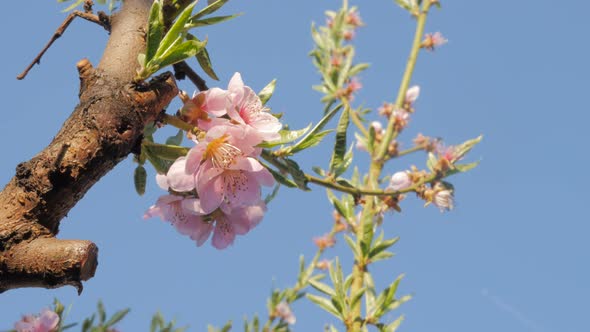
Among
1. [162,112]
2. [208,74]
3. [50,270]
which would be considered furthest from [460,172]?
[50,270]

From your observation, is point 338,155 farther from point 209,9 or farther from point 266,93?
point 209,9

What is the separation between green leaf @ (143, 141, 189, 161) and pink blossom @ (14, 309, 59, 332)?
683mm

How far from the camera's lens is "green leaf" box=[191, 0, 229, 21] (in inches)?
39.5

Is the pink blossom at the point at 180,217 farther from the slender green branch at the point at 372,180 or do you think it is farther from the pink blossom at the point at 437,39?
the pink blossom at the point at 437,39

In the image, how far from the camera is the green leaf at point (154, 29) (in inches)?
34.2

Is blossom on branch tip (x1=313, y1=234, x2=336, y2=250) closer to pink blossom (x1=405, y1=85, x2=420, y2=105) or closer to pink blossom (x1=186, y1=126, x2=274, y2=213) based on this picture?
pink blossom (x1=405, y1=85, x2=420, y2=105)

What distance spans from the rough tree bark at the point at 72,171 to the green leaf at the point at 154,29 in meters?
0.04

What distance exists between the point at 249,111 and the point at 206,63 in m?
0.17

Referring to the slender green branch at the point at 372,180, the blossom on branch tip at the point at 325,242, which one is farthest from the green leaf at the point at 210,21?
the blossom on branch tip at the point at 325,242

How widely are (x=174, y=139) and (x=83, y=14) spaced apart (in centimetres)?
30

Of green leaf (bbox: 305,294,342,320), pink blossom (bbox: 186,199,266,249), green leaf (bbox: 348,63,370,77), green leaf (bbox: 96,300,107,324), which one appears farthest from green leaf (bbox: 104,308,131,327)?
green leaf (bbox: 348,63,370,77)

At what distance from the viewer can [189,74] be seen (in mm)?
992

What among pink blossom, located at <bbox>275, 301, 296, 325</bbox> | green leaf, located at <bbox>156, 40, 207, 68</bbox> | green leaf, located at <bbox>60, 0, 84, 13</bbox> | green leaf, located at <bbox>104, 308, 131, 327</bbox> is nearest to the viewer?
green leaf, located at <bbox>156, 40, 207, 68</bbox>

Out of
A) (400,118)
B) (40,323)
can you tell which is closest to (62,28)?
(40,323)
